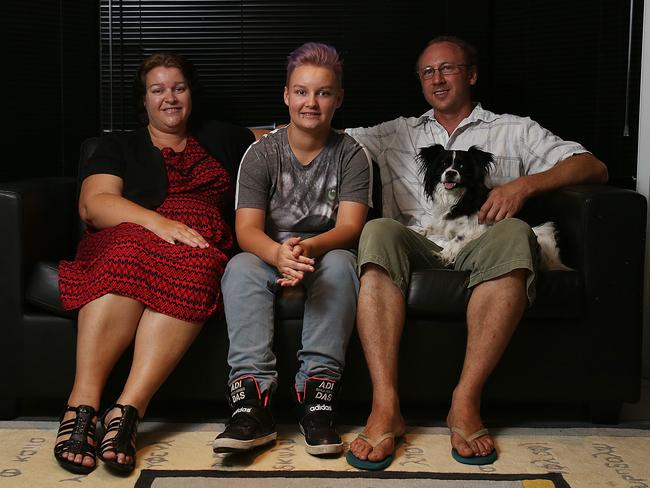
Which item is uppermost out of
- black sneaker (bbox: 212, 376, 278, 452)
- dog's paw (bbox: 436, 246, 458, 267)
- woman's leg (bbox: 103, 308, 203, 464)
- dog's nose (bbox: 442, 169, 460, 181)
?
dog's nose (bbox: 442, 169, 460, 181)

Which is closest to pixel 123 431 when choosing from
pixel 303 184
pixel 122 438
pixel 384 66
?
pixel 122 438

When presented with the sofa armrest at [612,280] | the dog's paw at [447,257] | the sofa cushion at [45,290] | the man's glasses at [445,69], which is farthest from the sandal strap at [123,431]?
the man's glasses at [445,69]

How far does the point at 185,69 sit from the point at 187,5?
36.0 inches

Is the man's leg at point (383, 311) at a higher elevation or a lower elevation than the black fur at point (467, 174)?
lower

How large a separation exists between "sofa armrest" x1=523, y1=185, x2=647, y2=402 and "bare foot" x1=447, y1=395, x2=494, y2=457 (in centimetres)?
43

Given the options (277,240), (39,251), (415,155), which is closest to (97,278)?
(39,251)

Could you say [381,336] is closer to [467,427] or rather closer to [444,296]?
[444,296]

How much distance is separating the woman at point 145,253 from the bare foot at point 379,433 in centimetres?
56

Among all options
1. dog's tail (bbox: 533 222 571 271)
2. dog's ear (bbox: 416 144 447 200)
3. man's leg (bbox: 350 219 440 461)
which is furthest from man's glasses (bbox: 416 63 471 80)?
man's leg (bbox: 350 219 440 461)

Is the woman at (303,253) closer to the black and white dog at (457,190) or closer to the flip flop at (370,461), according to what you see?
the flip flop at (370,461)

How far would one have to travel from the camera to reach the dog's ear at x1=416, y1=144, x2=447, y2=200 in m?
2.65

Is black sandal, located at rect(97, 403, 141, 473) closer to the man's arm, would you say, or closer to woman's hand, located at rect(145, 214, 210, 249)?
woman's hand, located at rect(145, 214, 210, 249)

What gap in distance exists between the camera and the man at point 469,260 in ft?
6.89

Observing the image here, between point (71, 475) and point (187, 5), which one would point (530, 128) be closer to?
point (187, 5)
